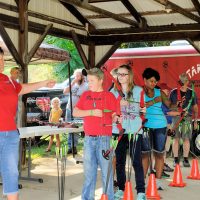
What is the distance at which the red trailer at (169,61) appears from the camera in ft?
35.1

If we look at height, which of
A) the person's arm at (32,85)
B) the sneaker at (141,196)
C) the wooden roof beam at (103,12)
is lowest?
the sneaker at (141,196)

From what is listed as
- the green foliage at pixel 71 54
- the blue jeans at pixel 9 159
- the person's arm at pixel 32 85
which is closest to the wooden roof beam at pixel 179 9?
the person's arm at pixel 32 85

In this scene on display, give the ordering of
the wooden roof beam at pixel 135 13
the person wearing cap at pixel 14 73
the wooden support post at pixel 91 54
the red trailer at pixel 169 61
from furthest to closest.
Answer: the wooden support post at pixel 91 54
the red trailer at pixel 169 61
the wooden roof beam at pixel 135 13
the person wearing cap at pixel 14 73

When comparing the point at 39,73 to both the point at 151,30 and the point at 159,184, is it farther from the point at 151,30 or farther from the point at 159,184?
the point at 159,184

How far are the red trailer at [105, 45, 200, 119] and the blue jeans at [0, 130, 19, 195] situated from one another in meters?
7.15

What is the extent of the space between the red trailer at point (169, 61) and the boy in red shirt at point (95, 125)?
619 cm

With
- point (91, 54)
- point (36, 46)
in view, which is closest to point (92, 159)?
point (36, 46)

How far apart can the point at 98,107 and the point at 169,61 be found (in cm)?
655

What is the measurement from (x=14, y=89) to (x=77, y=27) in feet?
21.7

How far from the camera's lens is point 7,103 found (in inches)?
159

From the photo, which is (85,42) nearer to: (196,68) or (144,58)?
(144,58)

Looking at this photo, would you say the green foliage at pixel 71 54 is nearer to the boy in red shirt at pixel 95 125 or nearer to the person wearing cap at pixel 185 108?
the person wearing cap at pixel 185 108

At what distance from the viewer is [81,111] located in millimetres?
4684

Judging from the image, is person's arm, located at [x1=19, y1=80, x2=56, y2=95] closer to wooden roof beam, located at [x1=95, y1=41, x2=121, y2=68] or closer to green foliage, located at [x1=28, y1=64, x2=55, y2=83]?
wooden roof beam, located at [x1=95, y1=41, x2=121, y2=68]
